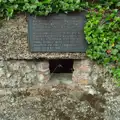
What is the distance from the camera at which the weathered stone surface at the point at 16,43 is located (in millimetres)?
2480

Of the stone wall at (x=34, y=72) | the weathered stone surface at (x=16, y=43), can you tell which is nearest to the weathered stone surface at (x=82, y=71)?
the stone wall at (x=34, y=72)

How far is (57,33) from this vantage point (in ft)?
8.25

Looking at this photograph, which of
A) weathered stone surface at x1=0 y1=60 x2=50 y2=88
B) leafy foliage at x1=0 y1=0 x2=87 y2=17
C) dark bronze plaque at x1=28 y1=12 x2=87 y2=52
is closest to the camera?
leafy foliage at x1=0 y1=0 x2=87 y2=17

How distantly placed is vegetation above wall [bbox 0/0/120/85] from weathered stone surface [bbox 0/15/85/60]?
12 centimetres

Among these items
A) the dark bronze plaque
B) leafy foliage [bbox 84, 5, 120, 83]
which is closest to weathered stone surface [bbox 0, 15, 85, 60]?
the dark bronze plaque

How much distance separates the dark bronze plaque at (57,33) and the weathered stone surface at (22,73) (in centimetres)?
23

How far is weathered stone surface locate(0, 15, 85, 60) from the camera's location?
8.14ft

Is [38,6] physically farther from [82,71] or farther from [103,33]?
[82,71]

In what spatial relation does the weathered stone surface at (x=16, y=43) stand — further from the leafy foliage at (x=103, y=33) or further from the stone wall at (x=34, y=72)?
the leafy foliage at (x=103, y=33)

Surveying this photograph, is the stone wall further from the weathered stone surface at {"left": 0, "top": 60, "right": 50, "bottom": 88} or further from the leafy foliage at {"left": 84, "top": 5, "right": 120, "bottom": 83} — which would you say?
the leafy foliage at {"left": 84, "top": 5, "right": 120, "bottom": 83}

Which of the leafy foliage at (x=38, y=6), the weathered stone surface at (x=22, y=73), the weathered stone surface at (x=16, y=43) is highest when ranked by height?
the leafy foliage at (x=38, y=6)

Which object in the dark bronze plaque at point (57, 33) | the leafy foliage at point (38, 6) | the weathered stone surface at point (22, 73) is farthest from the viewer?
the weathered stone surface at point (22, 73)

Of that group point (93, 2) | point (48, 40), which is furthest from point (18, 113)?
point (93, 2)

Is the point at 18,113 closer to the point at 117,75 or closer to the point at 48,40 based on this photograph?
the point at 48,40
